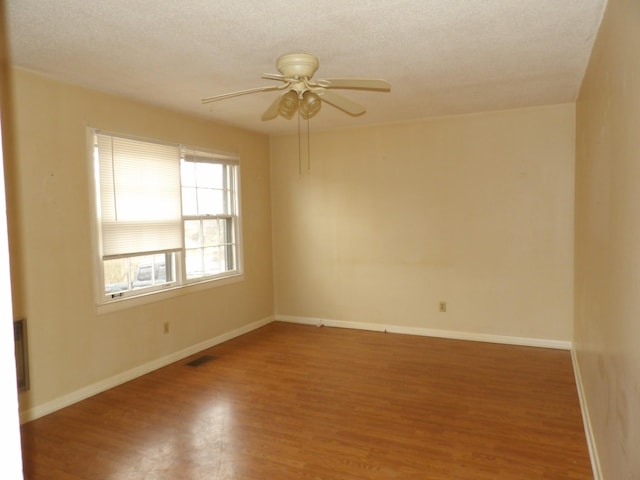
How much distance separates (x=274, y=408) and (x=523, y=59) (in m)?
3.07

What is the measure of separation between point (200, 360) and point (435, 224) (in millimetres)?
2924

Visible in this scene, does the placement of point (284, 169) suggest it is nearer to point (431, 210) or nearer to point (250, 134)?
point (250, 134)

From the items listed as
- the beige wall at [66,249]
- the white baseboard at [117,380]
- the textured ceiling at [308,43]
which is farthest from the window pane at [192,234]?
the textured ceiling at [308,43]

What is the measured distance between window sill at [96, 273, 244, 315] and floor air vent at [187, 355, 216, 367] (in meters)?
0.67

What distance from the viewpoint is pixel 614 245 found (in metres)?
1.96

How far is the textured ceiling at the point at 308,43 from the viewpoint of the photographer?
2262 mm

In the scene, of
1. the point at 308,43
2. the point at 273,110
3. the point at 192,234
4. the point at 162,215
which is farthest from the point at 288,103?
the point at 192,234

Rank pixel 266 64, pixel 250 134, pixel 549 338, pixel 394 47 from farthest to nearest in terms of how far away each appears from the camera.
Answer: pixel 250 134 → pixel 549 338 → pixel 266 64 → pixel 394 47

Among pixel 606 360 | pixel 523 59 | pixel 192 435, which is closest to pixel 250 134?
pixel 523 59

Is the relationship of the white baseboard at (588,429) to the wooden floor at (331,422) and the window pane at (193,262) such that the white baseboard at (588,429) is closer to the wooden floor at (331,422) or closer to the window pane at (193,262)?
the wooden floor at (331,422)

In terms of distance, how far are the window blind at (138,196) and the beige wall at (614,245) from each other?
354cm

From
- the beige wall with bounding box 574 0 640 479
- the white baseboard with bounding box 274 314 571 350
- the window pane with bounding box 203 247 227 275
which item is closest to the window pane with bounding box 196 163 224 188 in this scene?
the window pane with bounding box 203 247 227 275

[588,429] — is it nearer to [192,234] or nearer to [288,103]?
[288,103]

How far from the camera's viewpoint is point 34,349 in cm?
319
